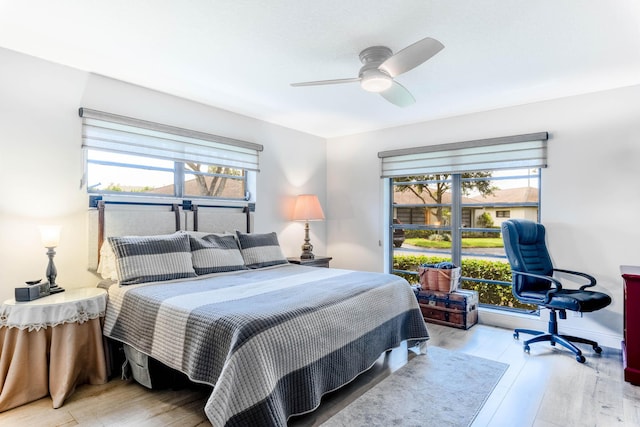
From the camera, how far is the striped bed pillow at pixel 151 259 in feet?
8.54

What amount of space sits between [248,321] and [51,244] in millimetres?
1716

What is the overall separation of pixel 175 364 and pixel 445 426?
5.05 ft

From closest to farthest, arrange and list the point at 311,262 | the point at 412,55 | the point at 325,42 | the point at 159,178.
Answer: the point at 412,55 < the point at 325,42 < the point at 159,178 < the point at 311,262

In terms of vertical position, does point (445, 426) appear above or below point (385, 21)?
below

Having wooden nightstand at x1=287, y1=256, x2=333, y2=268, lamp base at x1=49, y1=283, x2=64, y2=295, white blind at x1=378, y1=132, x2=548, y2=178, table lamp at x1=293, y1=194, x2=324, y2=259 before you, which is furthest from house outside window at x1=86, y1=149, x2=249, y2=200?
white blind at x1=378, y1=132, x2=548, y2=178

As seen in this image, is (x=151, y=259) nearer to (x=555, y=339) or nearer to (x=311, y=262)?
(x=311, y=262)

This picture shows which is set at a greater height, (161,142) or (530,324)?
(161,142)

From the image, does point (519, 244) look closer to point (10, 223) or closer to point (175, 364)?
point (175, 364)

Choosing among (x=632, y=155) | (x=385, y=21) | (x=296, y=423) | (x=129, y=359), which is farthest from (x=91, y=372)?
(x=632, y=155)

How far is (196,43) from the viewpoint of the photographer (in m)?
2.44

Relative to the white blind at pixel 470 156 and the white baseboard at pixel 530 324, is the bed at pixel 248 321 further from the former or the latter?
the white blind at pixel 470 156

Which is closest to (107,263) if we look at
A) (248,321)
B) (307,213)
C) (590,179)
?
(248,321)

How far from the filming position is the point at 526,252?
10.8 feet

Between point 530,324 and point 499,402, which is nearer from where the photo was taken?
point 499,402
